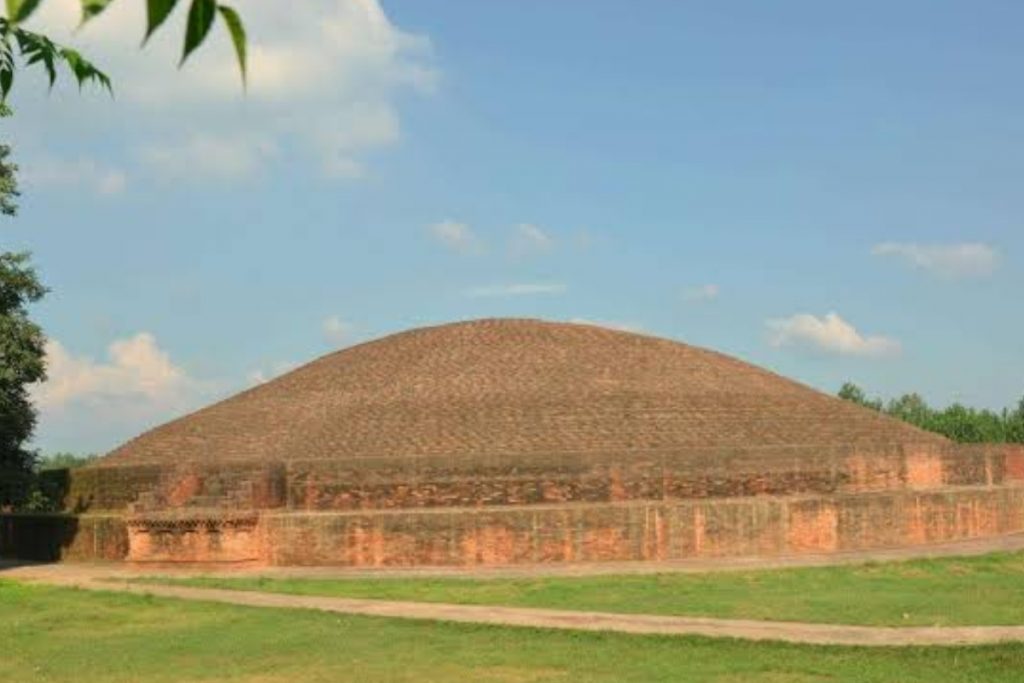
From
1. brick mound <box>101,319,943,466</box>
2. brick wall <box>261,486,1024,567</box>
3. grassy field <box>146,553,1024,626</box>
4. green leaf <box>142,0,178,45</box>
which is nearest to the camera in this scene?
green leaf <box>142,0,178,45</box>

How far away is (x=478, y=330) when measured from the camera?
2711 cm

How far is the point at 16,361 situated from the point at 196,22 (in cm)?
2016

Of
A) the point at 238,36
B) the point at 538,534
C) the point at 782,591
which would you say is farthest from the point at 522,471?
the point at 238,36

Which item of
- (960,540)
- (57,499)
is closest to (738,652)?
(960,540)

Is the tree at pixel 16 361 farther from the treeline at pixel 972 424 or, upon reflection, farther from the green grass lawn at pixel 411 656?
the treeline at pixel 972 424

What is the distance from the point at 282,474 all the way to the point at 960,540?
11.2m

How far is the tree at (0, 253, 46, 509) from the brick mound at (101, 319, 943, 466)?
267 centimetres

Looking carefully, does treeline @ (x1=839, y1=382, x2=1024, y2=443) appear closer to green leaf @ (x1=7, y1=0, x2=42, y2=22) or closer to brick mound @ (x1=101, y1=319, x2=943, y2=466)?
brick mound @ (x1=101, y1=319, x2=943, y2=466)

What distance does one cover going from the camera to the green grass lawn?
333 inches

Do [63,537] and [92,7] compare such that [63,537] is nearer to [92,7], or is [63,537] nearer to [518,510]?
[518,510]

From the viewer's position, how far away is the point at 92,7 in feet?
4.07

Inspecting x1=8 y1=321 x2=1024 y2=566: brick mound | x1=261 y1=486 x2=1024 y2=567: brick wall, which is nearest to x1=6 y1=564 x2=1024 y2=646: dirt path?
x1=261 y1=486 x2=1024 y2=567: brick wall

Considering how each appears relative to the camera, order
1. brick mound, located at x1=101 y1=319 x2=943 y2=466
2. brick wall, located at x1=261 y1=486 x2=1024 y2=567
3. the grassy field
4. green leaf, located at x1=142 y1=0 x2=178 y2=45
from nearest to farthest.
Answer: green leaf, located at x1=142 y1=0 x2=178 y2=45 → the grassy field → brick wall, located at x1=261 y1=486 x2=1024 y2=567 → brick mound, located at x1=101 y1=319 x2=943 y2=466

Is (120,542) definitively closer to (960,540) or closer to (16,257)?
(16,257)
